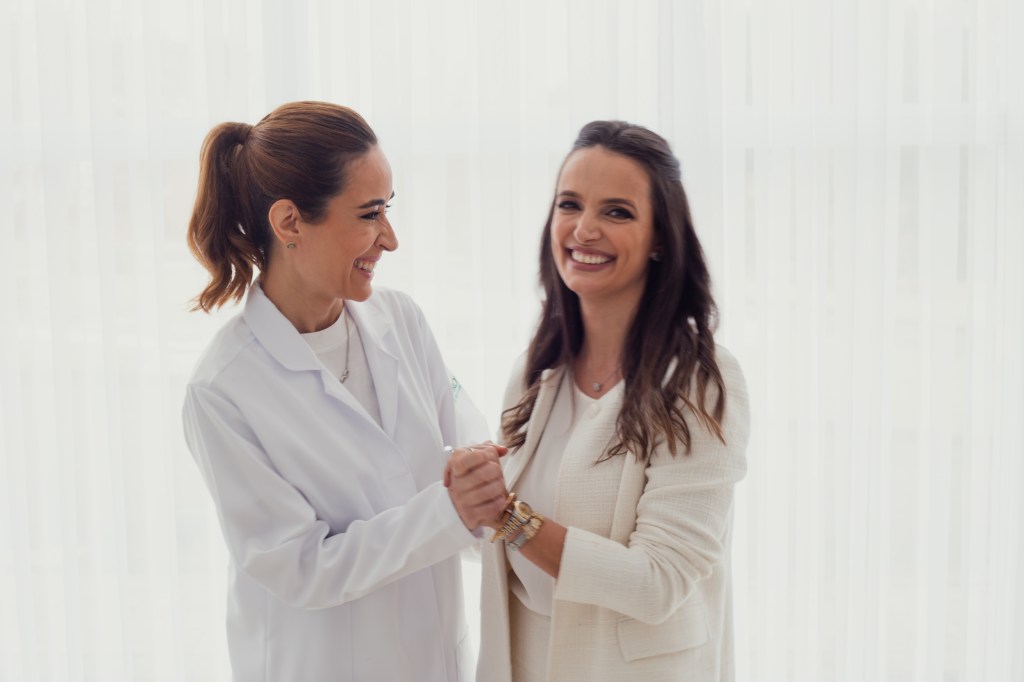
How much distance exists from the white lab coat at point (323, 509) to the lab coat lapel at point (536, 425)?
6.1 inches

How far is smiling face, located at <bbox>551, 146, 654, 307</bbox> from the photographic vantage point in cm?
155

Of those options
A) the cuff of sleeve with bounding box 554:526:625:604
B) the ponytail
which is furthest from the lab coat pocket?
the ponytail

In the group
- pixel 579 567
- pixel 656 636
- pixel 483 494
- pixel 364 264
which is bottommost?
pixel 656 636

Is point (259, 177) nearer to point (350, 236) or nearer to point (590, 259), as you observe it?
point (350, 236)

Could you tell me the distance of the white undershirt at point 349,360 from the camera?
1708 millimetres

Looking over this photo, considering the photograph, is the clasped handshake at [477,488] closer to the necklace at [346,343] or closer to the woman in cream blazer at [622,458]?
the woman in cream blazer at [622,458]

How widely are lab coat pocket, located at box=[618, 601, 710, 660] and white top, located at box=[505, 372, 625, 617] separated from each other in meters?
0.14

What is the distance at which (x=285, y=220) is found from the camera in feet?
5.23

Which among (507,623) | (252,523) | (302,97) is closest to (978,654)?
(507,623)

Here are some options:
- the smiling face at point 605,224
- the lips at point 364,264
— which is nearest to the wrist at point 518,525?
the smiling face at point 605,224

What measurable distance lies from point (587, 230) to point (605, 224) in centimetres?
3

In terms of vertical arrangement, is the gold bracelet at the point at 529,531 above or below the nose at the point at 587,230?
below

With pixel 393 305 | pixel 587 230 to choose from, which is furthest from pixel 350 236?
pixel 587 230

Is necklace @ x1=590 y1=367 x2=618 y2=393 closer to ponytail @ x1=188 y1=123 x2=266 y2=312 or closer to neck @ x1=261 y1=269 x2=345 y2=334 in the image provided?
neck @ x1=261 y1=269 x2=345 y2=334
